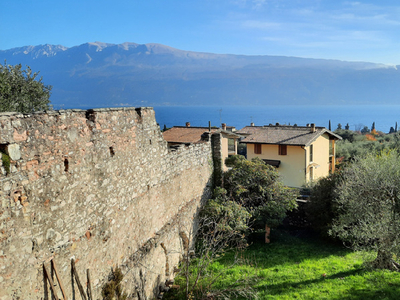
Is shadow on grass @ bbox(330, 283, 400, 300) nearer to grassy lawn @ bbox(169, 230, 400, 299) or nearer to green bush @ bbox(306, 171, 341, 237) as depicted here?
grassy lawn @ bbox(169, 230, 400, 299)

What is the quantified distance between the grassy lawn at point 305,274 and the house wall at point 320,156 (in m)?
14.7

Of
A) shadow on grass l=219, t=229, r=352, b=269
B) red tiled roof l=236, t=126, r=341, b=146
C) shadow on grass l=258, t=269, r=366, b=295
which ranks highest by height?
red tiled roof l=236, t=126, r=341, b=146

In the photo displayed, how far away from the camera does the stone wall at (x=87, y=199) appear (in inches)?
225

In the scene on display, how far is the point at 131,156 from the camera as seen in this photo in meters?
9.65

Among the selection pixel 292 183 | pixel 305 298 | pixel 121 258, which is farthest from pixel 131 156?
pixel 292 183

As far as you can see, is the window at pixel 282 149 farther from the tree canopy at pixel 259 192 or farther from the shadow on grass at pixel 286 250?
the tree canopy at pixel 259 192

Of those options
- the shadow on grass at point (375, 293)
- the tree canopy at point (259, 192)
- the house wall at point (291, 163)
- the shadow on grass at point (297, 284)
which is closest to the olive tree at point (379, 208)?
the shadow on grass at point (375, 293)

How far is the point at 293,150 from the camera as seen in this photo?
95.7 ft

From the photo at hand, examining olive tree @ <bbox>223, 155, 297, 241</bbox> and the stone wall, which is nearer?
the stone wall

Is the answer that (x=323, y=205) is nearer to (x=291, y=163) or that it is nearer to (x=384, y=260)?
(x=384, y=260)

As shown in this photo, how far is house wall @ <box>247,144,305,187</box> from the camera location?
29.0m

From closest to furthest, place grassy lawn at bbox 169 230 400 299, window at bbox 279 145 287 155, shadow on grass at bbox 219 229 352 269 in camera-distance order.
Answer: grassy lawn at bbox 169 230 400 299, shadow on grass at bbox 219 229 352 269, window at bbox 279 145 287 155

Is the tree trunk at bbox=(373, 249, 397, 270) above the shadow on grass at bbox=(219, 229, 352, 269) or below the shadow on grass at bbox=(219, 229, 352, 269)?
above

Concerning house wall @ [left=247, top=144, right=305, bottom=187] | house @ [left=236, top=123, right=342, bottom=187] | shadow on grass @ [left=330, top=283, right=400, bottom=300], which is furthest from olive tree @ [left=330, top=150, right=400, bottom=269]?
house wall @ [left=247, top=144, right=305, bottom=187]
